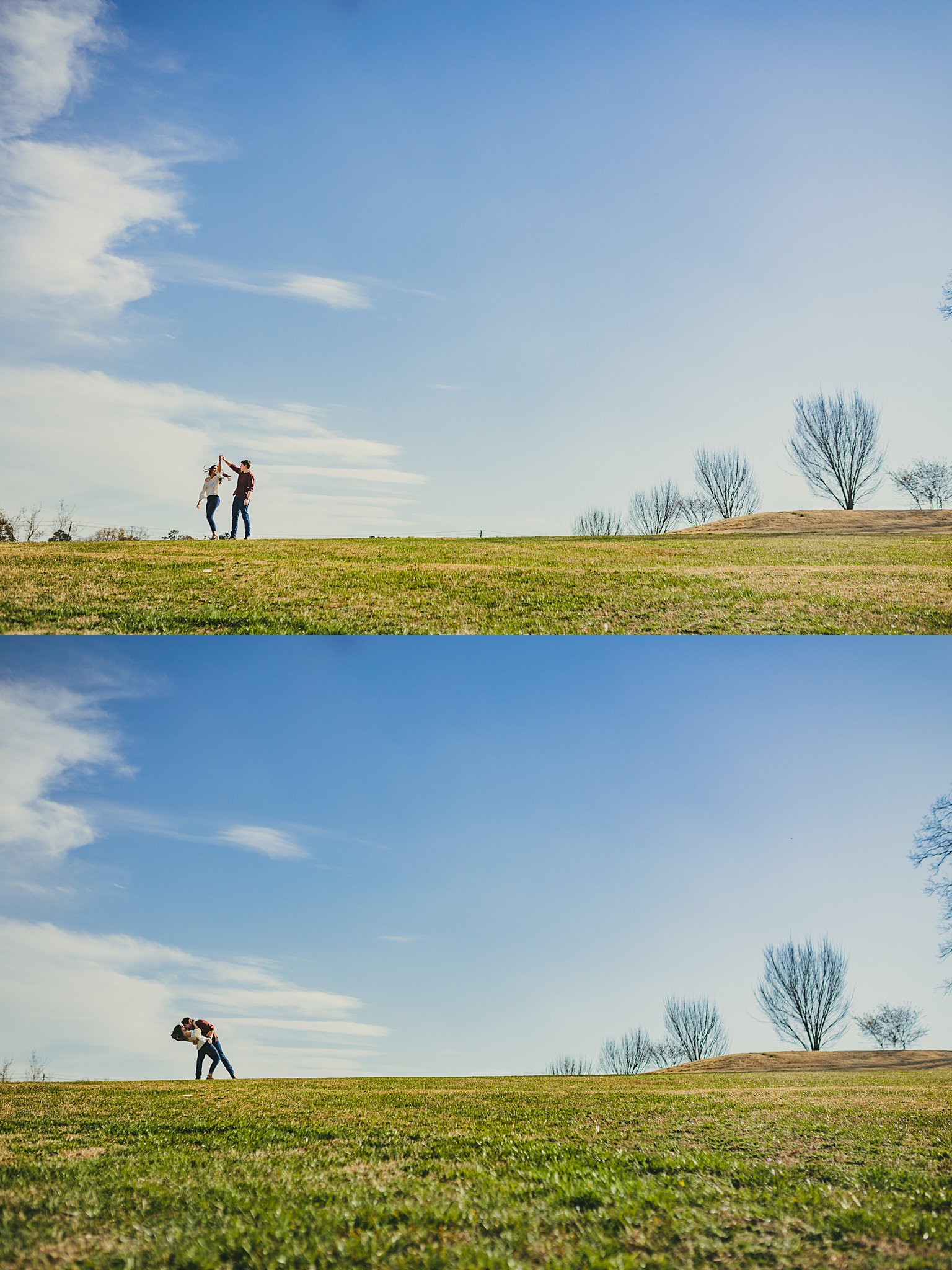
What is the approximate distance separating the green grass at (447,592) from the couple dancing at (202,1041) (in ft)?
35.8

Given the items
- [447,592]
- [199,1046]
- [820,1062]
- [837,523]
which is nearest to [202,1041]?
[199,1046]

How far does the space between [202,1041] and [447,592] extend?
13064 millimetres

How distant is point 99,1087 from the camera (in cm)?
1728

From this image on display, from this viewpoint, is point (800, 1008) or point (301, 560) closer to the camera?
point (301, 560)

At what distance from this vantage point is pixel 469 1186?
26.0ft

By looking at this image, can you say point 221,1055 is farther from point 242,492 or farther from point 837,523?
point 837,523

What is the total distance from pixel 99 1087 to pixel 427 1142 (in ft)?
35.2

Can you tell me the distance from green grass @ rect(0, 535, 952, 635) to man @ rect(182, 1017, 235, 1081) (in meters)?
10.9

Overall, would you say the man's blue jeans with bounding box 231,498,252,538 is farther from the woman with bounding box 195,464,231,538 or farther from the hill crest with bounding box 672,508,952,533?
the hill crest with bounding box 672,508,952,533

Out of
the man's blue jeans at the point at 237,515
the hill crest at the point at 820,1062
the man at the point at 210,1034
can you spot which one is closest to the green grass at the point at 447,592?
the man's blue jeans at the point at 237,515

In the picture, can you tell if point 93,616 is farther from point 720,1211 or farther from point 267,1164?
point 720,1211

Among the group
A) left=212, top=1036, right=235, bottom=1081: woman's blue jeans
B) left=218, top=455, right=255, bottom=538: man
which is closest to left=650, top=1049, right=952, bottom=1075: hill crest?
left=212, top=1036, right=235, bottom=1081: woman's blue jeans

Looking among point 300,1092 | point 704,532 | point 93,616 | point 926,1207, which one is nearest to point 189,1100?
point 300,1092

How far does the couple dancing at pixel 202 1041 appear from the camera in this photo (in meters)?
20.1
